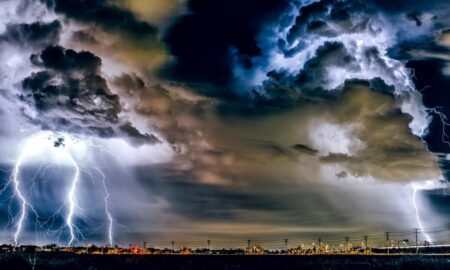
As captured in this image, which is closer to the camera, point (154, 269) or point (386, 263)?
point (386, 263)

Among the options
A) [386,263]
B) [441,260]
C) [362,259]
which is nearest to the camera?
[441,260]

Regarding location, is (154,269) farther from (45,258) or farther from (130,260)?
(45,258)

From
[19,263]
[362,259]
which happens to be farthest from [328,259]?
[19,263]

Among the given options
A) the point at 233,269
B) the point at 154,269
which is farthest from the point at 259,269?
the point at 154,269

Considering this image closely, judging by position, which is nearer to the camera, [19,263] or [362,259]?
[19,263]

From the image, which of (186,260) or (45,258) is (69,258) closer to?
(45,258)

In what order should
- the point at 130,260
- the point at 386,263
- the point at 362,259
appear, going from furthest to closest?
the point at 130,260 < the point at 362,259 < the point at 386,263
